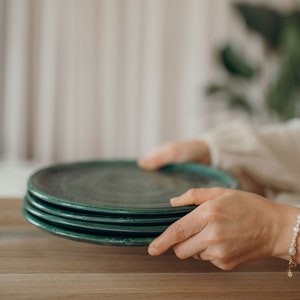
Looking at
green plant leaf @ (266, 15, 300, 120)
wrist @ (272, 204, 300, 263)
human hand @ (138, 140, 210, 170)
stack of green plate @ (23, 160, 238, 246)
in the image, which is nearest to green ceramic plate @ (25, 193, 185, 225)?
stack of green plate @ (23, 160, 238, 246)

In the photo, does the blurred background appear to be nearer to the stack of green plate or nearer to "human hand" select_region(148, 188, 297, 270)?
the stack of green plate

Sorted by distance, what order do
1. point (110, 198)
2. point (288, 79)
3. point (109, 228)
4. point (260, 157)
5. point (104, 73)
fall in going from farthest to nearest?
1. point (104, 73)
2. point (288, 79)
3. point (260, 157)
4. point (110, 198)
5. point (109, 228)

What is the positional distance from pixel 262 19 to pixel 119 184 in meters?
1.82

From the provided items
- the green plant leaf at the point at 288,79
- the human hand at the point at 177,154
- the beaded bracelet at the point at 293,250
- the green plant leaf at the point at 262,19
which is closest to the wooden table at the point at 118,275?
the beaded bracelet at the point at 293,250

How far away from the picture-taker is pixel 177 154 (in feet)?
2.71

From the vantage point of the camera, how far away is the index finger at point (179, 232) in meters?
0.49

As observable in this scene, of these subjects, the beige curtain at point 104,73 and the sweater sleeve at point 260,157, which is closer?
the sweater sleeve at point 260,157

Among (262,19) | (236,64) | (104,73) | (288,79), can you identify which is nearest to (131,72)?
(104,73)

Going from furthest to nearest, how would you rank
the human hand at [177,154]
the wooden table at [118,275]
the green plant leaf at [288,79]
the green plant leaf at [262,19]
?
the green plant leaf at [262,19]
the green plant leaf at [288,79]
the human hand at [177,154]
the wooden table at [118,275]

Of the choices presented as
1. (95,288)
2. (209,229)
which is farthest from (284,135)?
(95,288)

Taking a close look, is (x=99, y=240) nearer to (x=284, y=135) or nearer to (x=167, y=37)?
(x=284, y=135)

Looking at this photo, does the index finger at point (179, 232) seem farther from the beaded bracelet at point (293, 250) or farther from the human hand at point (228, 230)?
the beaded bracelet at point (293, 250)

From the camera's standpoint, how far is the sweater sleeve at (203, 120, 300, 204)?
815 millimetres

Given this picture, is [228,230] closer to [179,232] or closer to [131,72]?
[179,232]
